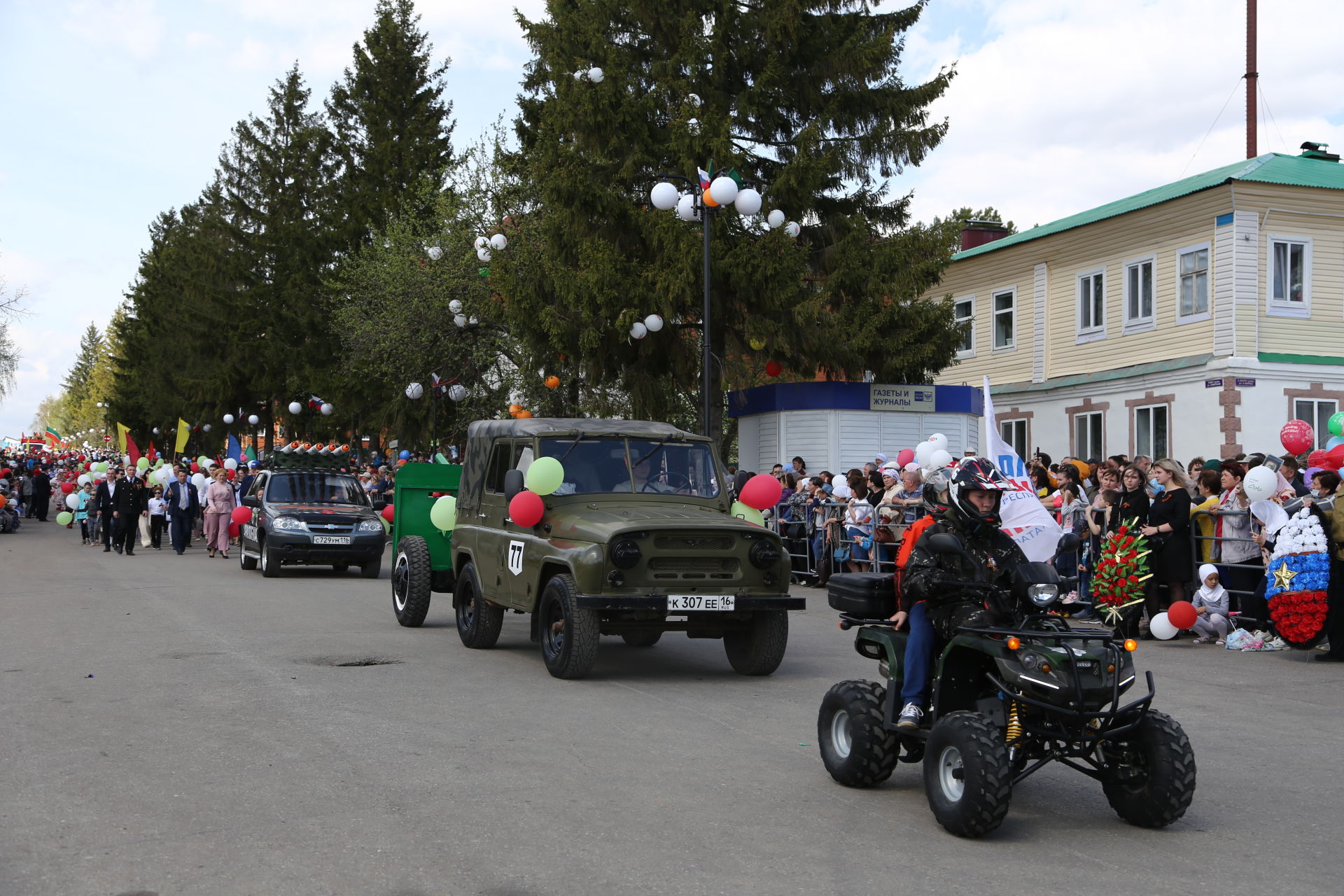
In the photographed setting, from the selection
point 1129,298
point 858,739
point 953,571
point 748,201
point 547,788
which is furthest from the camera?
point 1129,298

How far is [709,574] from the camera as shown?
10.8 metres

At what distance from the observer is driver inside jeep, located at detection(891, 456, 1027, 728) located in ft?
21.6

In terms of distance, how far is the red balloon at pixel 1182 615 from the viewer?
13.3 m

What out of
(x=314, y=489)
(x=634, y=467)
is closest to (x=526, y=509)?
(x=634, y=467)

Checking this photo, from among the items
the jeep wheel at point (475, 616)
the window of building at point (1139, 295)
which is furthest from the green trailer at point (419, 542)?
the window of building at point (1139, 295)

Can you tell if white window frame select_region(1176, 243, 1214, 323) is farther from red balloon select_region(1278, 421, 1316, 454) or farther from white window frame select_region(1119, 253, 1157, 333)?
red balloon select_region(1278, 421, 1316, 454)

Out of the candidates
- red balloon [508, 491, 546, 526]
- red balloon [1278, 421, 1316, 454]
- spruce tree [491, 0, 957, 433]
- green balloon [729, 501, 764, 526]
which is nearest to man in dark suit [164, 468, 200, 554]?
spruce tree [491, 0, 957, 433]

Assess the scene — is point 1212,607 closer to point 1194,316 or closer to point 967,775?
point 967,775

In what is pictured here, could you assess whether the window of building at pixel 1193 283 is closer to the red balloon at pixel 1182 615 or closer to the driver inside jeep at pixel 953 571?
the red balloon at pixel 1182 615

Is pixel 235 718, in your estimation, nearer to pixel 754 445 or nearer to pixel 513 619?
pixel 513 619

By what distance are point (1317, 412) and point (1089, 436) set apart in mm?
5439

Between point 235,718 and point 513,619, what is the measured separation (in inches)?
270

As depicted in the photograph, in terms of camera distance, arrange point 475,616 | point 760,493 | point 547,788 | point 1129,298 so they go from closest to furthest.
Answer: point 547,788
point 760,493
point 475,616
point 1129,298

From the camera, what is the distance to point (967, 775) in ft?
19.5
